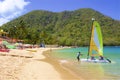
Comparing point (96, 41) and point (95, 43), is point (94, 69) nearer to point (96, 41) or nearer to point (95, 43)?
point (95, 43)

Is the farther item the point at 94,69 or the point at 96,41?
the point at 96,41

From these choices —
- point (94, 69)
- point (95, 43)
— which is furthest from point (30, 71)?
point (95, 43)

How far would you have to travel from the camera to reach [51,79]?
15617mm

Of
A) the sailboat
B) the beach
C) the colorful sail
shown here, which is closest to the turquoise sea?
the beach

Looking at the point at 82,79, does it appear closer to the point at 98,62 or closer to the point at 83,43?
the point at 98,62

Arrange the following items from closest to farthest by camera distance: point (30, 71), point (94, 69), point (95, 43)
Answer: point (30, 71) < point (94, 69) < point (95, 43)

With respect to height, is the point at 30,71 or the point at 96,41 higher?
the point at 96,41

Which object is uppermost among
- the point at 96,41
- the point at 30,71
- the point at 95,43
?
the point at 96,41

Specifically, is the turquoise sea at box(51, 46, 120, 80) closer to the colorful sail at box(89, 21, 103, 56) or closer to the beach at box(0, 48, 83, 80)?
the beach at box(0, 48, 83, 80)

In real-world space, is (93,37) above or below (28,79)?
above

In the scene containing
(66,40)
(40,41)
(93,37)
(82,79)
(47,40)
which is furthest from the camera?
(66,40)

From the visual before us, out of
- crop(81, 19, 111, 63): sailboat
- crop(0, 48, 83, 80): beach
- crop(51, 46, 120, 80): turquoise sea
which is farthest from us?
crop(81, 19, 111, 63): sailboat

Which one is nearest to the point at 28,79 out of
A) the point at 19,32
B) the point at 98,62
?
the point at 98,62

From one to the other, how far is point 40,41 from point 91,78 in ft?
351
